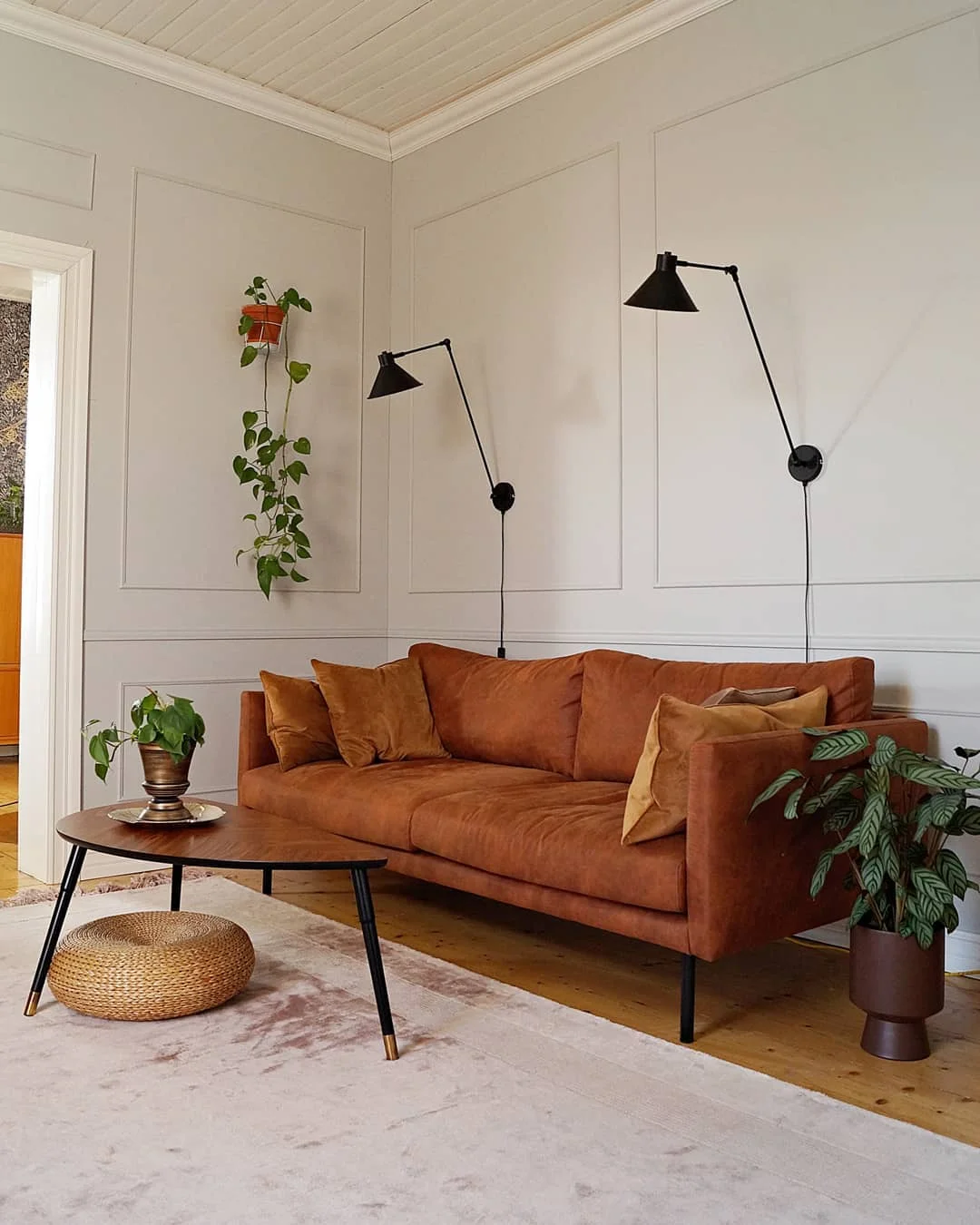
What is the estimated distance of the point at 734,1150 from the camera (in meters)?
2.02

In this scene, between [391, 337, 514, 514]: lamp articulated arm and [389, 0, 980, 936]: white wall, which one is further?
[391, 337, 514, 514]: lamp articulated arm

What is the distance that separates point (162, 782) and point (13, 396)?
560 centimetres

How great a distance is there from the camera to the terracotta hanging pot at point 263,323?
181 inches

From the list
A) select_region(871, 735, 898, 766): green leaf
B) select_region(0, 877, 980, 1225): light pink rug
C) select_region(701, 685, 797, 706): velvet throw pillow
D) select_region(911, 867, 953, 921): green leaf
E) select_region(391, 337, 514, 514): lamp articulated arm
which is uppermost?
select_region(391, 337, 514, 514): lamp articulated arm

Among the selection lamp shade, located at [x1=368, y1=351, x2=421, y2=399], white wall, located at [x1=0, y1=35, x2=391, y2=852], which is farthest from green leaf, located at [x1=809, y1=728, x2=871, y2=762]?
white wall, located at [x1=0, y1=35, x2=391, y2=852]

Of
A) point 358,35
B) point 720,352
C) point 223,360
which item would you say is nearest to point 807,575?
point 720,352

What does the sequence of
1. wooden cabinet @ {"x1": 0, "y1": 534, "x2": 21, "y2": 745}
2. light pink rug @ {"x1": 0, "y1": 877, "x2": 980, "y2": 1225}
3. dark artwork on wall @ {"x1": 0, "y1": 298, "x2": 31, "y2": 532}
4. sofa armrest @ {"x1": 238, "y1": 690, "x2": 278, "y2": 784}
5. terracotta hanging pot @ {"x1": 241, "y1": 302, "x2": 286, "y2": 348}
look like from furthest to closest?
dark artwork on wall @ {"x1": 0, "y1": 298, "x2": 31, "y2": 532}, wooden cabinet @ {"x1": 0, "y1": 534, "x2": 21, "y2": 745}, terracotta hanging pot @ {"x1": 241, "y1": 302, "x2": 286, "y2": 348}, sofa armrest @ {"x1": 238, "y1": 690, "x2": 278, "y2": 784}, light pink rug @ {"x1": 0, "y1": 877, "x2": 980, "y2": 1225}

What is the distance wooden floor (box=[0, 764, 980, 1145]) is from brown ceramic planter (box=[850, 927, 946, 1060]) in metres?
0.05

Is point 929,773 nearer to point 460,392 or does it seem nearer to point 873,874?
point 873,874

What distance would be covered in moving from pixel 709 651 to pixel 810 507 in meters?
0.59

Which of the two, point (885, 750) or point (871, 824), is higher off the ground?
point (885, 750)

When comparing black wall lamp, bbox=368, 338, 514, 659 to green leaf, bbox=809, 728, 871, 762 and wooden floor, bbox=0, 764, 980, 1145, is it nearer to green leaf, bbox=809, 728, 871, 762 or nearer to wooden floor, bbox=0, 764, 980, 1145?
wooden floor, bbox=0, 764, 980, 1145

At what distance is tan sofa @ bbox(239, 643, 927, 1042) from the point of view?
257cm

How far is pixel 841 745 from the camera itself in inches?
99.8
